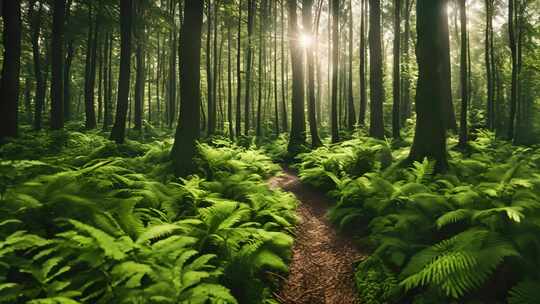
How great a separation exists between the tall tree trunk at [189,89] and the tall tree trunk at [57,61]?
29.4ft

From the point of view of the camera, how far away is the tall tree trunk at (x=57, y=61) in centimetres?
1497

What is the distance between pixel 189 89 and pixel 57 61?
9.84m

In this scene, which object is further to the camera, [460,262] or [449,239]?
[449,239]

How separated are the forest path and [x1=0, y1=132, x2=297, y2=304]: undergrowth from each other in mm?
282

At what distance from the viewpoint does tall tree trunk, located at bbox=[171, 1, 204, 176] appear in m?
9.05

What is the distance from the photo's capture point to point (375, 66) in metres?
14.7

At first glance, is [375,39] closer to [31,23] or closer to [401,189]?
[401,189]

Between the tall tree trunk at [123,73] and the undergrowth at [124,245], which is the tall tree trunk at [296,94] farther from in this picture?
the undergrowth at [124,245]

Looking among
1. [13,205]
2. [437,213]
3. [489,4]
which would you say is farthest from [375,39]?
[13,205]

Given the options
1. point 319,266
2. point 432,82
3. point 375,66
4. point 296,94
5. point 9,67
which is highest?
point 375,66

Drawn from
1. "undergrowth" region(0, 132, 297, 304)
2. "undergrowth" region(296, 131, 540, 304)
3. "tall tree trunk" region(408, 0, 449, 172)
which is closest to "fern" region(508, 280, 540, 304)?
"undergrowth" region(296, 131, 540, 304)

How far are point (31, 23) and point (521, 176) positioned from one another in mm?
25112

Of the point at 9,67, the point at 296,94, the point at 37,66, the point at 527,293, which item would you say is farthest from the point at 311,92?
the point at 37,66

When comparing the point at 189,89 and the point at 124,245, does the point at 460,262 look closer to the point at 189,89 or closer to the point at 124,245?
the point at 124,245
